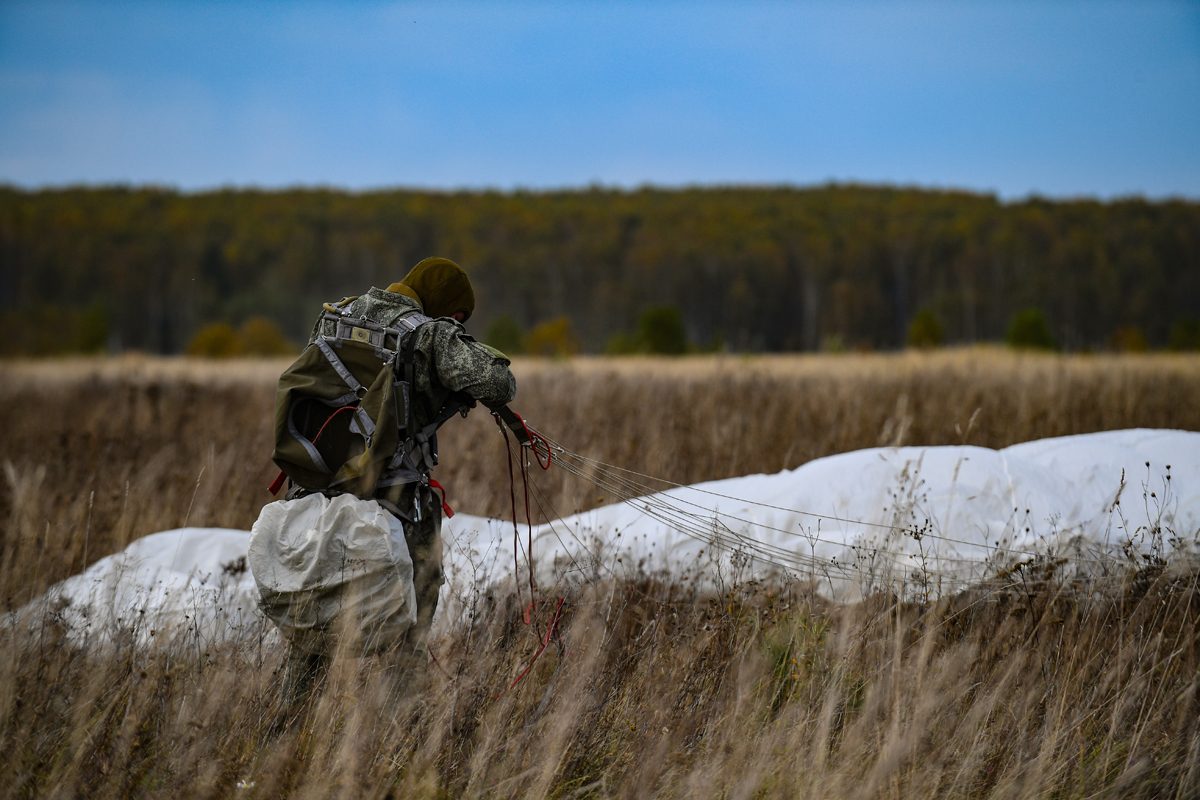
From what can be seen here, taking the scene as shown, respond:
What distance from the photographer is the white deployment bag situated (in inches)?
77.7

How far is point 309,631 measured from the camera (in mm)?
2041

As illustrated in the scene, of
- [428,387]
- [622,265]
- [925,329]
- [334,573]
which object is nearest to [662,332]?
[925,329]

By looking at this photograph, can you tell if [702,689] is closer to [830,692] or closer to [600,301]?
[830,692]

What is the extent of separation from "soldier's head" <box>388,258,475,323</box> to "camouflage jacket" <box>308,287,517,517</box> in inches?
4.2

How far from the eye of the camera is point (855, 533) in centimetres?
320

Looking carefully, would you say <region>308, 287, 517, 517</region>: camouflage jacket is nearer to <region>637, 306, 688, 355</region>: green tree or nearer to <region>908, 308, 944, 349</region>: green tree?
<region>637, 306, 688, 355</region>: green tree

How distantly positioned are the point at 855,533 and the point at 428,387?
6.64 feet

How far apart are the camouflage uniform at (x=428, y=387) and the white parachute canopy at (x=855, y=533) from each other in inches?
16.0

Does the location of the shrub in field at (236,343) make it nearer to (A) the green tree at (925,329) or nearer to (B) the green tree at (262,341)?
(B) the green tree at (262,341)

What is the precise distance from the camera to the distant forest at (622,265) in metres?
39.1

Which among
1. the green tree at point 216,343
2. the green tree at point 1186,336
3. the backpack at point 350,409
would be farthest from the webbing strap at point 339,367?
the green tree at point 216,343

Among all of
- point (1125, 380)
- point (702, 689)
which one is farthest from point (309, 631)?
→ point (1125, 380)

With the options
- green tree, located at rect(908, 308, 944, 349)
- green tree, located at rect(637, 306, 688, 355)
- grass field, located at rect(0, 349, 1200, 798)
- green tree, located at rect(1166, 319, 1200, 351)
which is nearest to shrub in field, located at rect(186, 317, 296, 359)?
green tree, located at rect(637, 306, 688, 355)

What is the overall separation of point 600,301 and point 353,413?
46709mm
